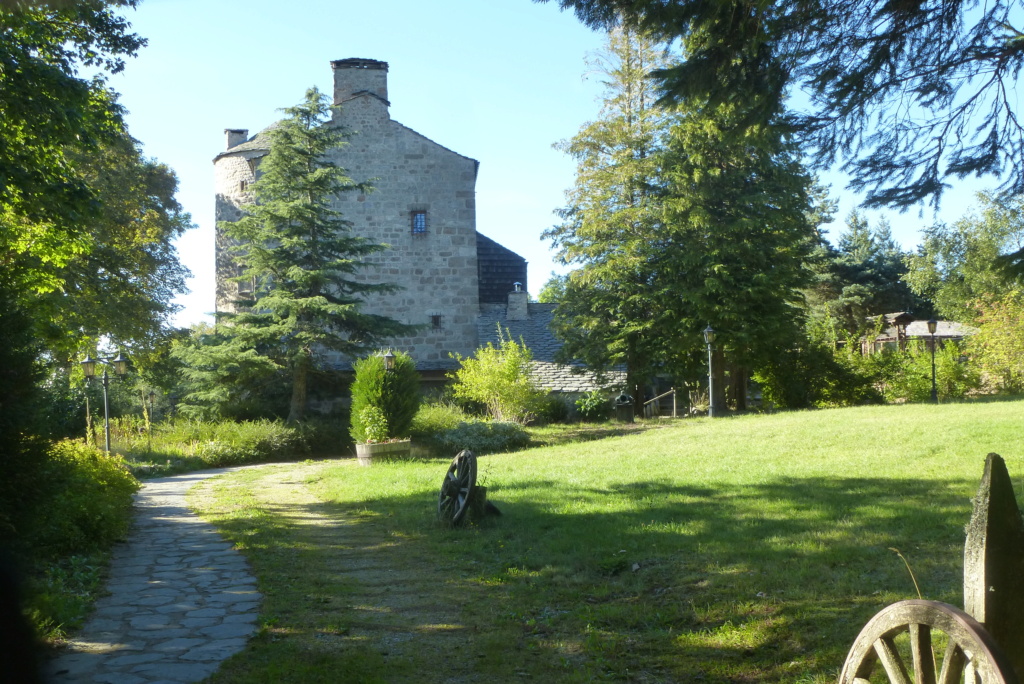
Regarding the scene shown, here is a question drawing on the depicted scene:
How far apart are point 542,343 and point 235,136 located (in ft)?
45.2

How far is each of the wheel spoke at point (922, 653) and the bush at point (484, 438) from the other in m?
15.6

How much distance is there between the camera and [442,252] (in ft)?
94.3

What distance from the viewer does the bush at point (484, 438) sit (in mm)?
18609

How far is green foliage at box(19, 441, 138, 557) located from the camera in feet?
21.9

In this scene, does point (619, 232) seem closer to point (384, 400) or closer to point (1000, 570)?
point (384, 400)

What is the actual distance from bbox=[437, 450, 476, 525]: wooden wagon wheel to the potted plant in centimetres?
735

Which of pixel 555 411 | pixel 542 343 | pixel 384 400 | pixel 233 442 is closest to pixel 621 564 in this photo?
pixel 384 400

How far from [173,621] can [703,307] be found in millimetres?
19012

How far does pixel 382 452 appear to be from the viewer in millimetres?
17062

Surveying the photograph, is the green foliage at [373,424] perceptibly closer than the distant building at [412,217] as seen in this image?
Yes

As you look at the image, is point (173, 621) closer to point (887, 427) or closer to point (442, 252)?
point (887, 427)

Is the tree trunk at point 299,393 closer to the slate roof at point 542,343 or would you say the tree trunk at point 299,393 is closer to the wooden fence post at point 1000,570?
the slate roof at point 542,343

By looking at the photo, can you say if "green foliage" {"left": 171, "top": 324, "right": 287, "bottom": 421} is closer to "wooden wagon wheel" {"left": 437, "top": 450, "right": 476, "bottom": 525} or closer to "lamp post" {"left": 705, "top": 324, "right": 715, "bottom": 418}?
"lamp post" {"left": 705, "top": 324, "right": 715, "bottom": 418}

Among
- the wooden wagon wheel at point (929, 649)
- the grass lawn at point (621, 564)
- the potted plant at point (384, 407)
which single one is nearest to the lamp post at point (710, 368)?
the potted plant at point (384, 407)
